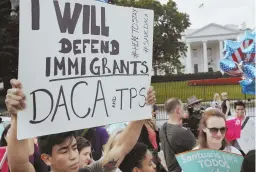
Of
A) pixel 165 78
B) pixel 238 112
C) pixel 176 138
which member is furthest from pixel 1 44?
pixel 165 78

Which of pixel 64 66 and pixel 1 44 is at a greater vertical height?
pixel 1 44

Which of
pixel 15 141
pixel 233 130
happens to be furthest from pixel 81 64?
pixel 233 130

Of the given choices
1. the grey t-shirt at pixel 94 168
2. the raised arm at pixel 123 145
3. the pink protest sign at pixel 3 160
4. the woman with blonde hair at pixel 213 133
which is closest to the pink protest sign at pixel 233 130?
the woman with blonde hair at pixel 213 133

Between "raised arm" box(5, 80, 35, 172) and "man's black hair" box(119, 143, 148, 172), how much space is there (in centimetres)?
87

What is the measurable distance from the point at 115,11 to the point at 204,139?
1297 millimetres

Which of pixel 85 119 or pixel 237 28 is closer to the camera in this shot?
pixel 85 119

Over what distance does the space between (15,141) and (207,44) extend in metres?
78.8

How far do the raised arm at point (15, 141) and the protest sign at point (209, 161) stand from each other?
100 centimetres

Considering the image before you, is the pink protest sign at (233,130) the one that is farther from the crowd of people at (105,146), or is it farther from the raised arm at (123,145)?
the raised arm at (123,145)

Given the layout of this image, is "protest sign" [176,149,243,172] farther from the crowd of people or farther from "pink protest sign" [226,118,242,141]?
"pink protest sign" [226,118,242,141]

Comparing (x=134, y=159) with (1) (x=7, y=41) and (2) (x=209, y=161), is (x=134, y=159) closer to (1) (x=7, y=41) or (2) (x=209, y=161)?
(2) (x=209, y=161)

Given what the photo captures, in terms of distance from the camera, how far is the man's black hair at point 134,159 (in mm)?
2739

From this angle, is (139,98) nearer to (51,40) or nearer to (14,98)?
(51,40)

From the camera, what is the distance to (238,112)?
225 inches
